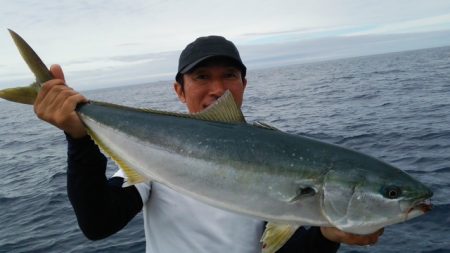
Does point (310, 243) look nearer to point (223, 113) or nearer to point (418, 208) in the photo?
point (418, 208)

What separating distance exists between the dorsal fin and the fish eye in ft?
3.91

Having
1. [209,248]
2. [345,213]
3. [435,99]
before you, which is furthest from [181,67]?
[435,99]

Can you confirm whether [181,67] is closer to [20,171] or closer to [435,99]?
[20,171]

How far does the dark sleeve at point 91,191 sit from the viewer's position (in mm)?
3242

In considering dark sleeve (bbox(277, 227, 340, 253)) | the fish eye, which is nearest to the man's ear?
dark sleeve (bbox(277, 227, 340, 253))

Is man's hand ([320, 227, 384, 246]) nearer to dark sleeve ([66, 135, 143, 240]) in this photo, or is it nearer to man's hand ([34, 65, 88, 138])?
dark sleeve ([66, 135, 143, 240])

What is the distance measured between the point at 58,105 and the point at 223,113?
4.45ft

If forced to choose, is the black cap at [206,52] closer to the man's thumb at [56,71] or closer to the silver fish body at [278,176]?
the silver fish body at [278,176]

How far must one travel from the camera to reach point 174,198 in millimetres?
3764

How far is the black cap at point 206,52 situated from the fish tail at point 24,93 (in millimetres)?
1485

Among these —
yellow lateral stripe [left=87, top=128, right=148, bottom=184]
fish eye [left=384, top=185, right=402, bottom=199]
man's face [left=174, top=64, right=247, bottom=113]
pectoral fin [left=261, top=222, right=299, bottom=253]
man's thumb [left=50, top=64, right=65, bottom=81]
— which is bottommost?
pectoral fin [left=261, top=222, right=299, bottom=253]

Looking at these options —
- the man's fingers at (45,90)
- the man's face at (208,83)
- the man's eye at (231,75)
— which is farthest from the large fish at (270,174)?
the man's eye at (231,75)

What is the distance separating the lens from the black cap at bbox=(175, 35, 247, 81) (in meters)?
4.12

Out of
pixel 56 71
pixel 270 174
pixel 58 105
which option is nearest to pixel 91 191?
pixel 58 105
